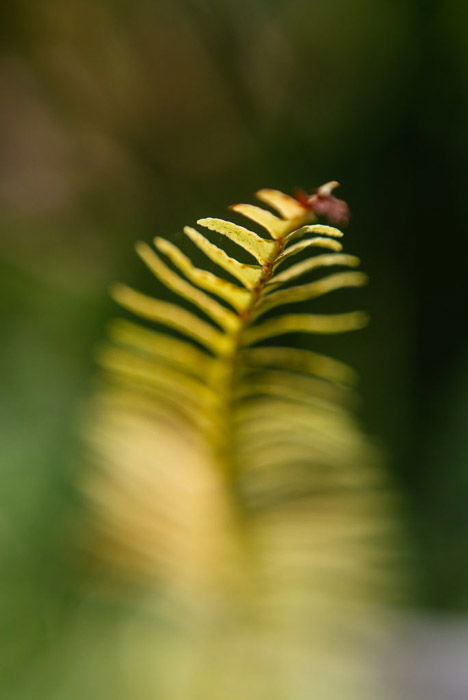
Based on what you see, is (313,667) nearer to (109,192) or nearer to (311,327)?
(311,327)

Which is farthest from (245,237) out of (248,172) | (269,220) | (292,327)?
(248,172)

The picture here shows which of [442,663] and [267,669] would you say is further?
[442,663]

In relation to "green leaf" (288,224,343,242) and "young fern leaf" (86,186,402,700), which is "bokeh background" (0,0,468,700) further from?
"green leaf" (288,224,343,242)

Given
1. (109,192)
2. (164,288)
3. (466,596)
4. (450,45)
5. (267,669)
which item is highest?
(450,45)

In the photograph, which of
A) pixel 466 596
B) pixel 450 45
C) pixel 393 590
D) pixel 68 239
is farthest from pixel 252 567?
pixel 450 45

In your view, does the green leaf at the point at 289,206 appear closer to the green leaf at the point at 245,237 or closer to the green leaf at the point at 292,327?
the green leaf at the point at 245,237

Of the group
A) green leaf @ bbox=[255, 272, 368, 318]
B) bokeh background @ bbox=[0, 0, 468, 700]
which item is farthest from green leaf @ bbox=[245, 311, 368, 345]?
bokeh background @ bbox=[0, 0, 468, 700]

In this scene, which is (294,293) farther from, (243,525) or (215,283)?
A: (243,525)

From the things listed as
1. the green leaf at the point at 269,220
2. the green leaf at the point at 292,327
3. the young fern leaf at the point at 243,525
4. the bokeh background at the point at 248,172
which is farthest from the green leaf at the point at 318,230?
the bokeh background at the point at 248,172
